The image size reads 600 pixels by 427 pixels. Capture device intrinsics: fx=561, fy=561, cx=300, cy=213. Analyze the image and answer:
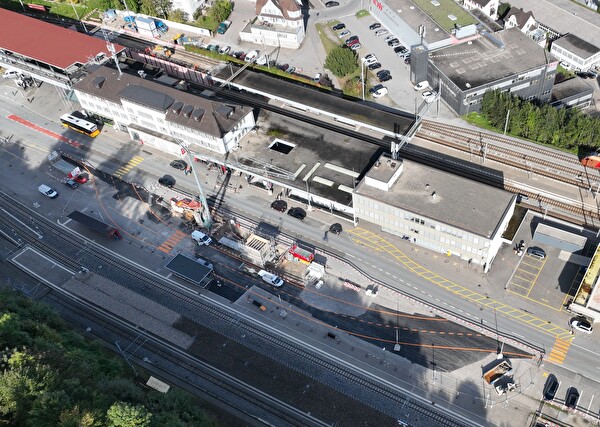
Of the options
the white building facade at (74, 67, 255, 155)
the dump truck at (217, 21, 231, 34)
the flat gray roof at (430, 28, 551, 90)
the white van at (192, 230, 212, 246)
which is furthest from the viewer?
the dump truck at (217, 21, 231, 34)

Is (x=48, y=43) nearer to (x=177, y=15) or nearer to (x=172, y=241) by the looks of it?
(x=177, y=15)

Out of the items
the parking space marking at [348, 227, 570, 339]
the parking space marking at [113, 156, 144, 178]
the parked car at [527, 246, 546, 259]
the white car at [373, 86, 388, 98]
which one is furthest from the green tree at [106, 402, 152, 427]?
the white car at [373, 86, 388, 98]

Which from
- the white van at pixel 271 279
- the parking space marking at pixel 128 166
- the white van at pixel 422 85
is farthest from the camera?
the white van at pixel 422 85

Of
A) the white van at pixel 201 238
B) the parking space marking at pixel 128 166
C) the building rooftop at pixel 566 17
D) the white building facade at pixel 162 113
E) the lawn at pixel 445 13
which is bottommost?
the white van at pixel 201 238

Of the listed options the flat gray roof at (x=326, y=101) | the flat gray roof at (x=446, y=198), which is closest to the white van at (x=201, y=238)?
the flat gray roof at (x=446, y=198)

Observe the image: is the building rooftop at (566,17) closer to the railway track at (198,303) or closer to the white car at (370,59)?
the white car at (370,59)

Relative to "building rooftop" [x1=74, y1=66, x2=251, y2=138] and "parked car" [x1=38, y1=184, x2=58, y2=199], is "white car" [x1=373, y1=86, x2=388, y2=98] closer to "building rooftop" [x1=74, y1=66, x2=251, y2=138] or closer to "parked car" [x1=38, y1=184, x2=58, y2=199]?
"building rooftop" [x1=74, y1=66, x2=251, y2=138]

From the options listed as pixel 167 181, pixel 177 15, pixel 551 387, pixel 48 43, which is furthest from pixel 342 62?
pixel 551 387
